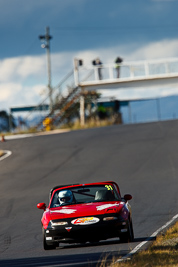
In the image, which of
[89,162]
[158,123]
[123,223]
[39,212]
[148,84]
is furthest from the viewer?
[148,84]

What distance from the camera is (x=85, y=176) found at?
92.4 feet

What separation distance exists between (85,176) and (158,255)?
18.4m

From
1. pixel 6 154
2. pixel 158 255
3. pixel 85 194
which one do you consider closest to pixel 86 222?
pixel 85 194

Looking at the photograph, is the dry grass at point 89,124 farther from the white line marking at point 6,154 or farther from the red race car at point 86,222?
the red race car at point 86,222

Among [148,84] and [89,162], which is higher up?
[148,84]

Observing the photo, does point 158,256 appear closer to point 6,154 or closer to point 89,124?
point 6,154

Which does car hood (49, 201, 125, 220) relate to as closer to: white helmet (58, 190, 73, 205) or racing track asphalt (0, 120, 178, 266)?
white helmet (58, 190, 73, 205)

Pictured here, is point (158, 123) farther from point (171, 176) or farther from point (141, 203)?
point (141, 203)

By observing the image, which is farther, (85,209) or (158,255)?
(85,209)

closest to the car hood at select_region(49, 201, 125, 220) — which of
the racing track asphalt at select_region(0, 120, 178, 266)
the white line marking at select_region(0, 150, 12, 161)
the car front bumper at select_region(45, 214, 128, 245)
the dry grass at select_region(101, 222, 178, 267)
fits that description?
the car front bumper at select_region(45, 214, 128, 245)

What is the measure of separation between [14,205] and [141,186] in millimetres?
5271

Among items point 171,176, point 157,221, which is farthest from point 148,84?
point 157,221

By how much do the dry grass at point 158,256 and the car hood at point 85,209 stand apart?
1.04 meters

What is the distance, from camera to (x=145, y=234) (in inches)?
568
